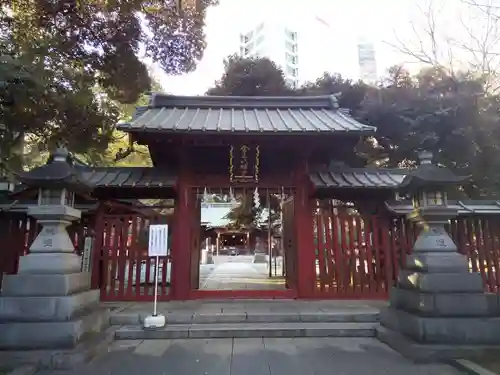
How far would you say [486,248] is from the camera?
845 centimetres

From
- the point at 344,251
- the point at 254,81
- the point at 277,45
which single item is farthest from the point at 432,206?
the point at 277,45

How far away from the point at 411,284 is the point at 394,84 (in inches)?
421

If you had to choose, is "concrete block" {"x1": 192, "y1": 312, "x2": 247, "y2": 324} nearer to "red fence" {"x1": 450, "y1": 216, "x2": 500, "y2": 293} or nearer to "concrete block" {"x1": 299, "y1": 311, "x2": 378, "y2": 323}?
"concrete block" {"x1": 299, "y1": 311, "x2": 378, "y2": 323}

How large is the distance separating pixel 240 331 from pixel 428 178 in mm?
4000

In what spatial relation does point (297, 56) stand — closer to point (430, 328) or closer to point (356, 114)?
point (356, 114)

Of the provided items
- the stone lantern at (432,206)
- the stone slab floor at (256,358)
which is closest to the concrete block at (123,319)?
the stone slab floor at (256,358)

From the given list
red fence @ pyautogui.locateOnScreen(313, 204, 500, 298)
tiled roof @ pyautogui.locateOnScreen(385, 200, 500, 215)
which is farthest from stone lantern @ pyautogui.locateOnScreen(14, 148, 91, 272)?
tiled roof @ pyautogui.locateOnScreen(385, 200, 500, 215)

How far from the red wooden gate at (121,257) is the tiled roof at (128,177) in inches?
33.3

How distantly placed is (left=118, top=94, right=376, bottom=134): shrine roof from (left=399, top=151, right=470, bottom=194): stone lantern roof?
218 centimetres

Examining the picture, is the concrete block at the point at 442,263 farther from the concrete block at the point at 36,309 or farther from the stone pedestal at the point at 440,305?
the concrete block at the point at 36,309

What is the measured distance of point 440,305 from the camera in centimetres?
493

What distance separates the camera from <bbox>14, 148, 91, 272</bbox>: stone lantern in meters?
5.00

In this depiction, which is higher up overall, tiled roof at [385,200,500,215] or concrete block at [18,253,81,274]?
tiled roof at [385,200,500,215]

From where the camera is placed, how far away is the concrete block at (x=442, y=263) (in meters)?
5.15
